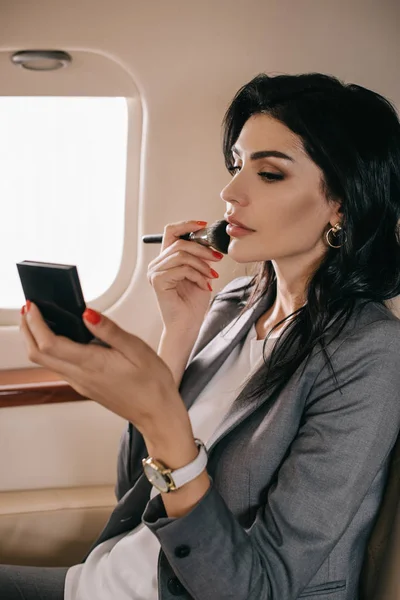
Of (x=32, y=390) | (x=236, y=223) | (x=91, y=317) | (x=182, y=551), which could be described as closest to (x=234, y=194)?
(x=236, y=223)

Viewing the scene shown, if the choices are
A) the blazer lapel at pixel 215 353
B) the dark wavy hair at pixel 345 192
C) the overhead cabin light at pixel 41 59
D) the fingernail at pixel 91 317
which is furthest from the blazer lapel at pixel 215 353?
the overhead cabin light at pixel 41 59

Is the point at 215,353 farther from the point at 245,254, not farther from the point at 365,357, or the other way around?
A: the point at 365,357

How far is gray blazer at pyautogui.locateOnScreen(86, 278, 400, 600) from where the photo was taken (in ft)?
2.75

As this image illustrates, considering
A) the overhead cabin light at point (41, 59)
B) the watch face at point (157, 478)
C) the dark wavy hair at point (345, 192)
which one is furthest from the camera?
the overhead cabin light at point (41, 59)

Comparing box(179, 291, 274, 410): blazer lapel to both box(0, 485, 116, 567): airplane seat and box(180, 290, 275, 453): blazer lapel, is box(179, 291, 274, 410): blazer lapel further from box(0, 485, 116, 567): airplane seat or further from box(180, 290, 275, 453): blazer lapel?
box(0, 485, 116, 567): airplane seat

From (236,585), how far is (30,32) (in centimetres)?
109

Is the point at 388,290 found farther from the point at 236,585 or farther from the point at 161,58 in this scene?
the point at 161,58

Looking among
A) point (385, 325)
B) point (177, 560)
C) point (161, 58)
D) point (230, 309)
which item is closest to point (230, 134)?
point (161, 58)

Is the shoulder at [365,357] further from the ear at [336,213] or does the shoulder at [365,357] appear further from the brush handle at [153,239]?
the brush handle at [153,239]

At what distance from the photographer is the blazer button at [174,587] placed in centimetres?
91

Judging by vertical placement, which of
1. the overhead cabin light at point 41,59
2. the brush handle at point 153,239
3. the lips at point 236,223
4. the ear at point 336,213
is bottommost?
the brush handle at point 153,239

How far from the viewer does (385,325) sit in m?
0.94

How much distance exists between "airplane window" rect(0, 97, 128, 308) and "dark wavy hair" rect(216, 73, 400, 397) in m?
0.51

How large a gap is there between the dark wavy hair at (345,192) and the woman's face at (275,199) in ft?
0.06
